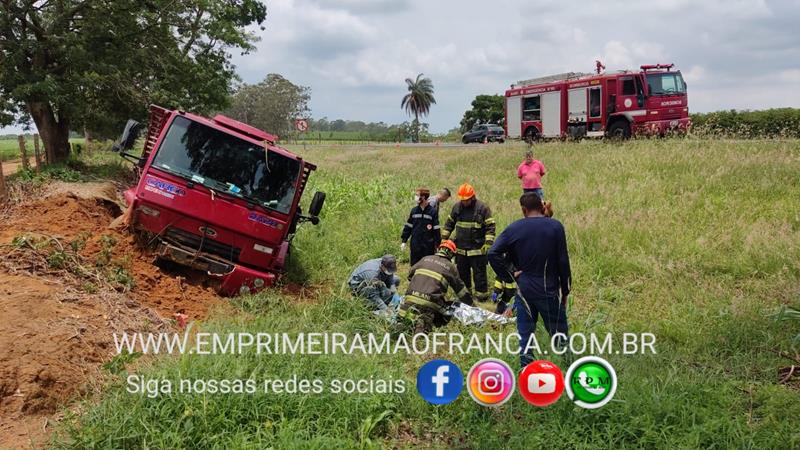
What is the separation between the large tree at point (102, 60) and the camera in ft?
45.2

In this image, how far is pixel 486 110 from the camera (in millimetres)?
55719

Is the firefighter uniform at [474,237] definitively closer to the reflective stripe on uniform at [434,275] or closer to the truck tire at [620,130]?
the reflective stripe on uniform at [434,275]

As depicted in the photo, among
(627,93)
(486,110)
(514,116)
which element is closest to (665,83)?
(627,93)

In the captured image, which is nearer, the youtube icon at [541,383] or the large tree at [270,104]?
the youtube icon at [541,383]

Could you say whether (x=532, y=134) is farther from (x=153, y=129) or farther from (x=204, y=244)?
(x=204, y=244)

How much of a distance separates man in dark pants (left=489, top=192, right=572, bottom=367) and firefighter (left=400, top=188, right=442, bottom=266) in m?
3.01

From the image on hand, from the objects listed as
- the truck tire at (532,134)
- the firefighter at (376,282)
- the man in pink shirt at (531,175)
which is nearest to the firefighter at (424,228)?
the firefighter at (376,282)

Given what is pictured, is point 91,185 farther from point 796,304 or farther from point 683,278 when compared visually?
point 796,304

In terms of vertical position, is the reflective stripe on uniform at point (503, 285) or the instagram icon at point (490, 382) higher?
the reflective stripe on uniform at point (503, 285)

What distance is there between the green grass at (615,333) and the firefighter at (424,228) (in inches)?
51.2

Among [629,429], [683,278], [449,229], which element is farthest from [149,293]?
[683,278]

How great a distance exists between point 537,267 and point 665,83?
51.7 feet

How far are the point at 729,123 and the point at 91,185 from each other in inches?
1009

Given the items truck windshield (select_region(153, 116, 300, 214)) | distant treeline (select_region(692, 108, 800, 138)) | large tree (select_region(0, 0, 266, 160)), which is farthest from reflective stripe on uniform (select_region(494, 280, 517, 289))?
distant treeline (select_region(692, 108, 800, 138))
